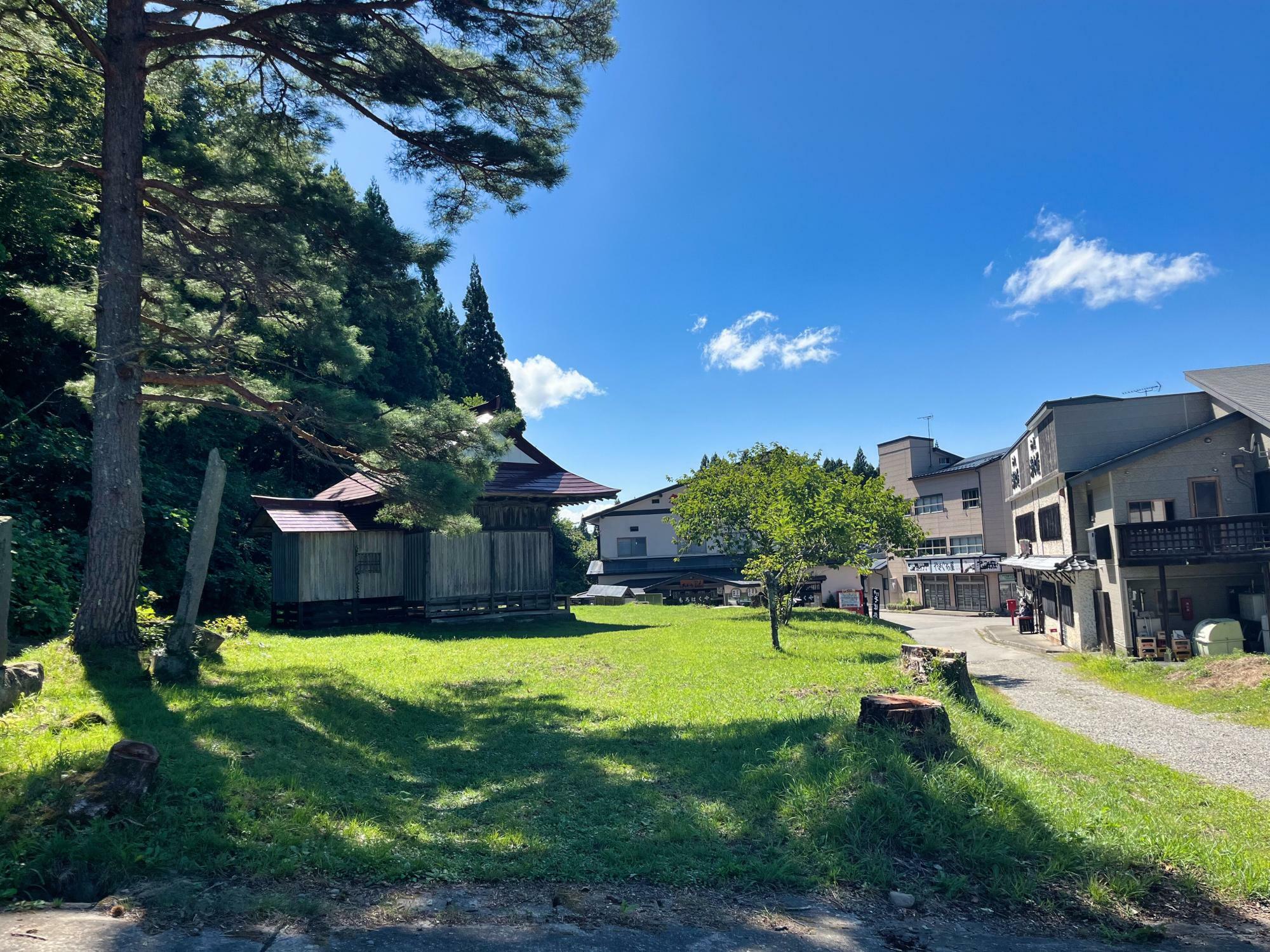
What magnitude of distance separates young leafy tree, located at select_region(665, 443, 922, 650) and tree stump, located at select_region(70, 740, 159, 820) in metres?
14.3

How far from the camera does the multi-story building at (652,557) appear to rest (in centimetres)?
4462

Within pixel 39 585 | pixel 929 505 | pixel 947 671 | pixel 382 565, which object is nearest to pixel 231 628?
pixel 39 585

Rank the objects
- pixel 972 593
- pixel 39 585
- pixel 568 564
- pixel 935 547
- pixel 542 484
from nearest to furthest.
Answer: pixel 39 585, pixel 542 484, pixel 972 593, pixel 935 547, pixel 568 564

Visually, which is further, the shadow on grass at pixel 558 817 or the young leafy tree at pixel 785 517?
the young leafy tree at pixel 785 517

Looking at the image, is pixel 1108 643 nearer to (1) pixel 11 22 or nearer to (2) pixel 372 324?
(1) pixel 11 22

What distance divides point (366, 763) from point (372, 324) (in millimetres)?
29717

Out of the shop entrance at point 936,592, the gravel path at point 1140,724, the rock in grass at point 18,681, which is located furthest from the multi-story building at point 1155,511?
the rock in grass at point 18,681

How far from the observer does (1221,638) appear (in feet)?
63.0

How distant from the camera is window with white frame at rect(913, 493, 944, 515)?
46688 mm

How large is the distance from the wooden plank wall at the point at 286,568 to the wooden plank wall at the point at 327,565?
116 mm

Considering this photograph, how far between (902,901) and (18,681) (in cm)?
812

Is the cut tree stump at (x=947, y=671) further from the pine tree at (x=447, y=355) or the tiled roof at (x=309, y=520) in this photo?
the pine tree at (x=447, y=355)

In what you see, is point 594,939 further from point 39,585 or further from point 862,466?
point 862,466

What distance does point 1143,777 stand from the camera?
834 centimetres
